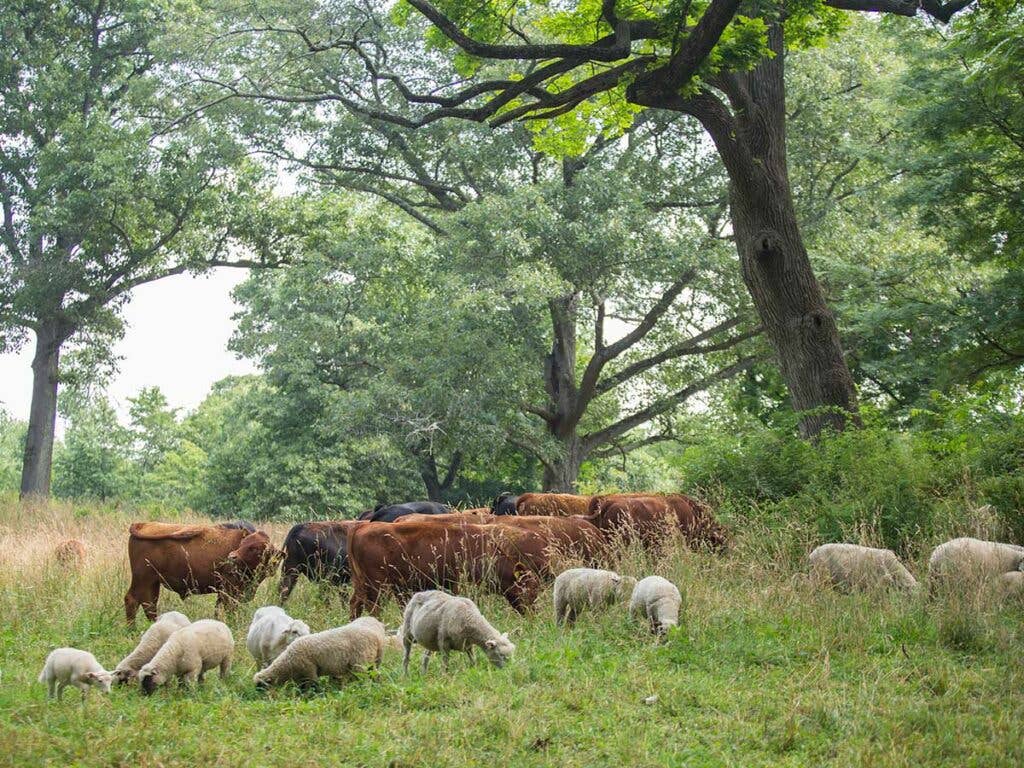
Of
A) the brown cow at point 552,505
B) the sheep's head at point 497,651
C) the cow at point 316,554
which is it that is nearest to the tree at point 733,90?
the brown cow at point 552,505

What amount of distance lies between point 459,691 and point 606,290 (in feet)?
66.1

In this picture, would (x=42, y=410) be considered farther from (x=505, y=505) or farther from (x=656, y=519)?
(x=656, y=519)

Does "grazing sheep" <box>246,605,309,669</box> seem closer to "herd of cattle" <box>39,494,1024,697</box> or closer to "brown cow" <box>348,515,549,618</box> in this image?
"herd of cattle" <box>39,494,1024,697</box>

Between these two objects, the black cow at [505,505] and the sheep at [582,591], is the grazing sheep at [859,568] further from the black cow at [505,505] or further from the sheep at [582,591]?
the black cow at [505,505]

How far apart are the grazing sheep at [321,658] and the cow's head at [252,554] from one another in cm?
347

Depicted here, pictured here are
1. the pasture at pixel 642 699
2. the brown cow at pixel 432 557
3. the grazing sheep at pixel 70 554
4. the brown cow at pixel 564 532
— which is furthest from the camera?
the grazing sheep at pixel 70 554

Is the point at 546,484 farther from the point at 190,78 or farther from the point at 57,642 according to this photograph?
the point at 57,642

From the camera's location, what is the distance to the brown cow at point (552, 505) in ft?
48.6

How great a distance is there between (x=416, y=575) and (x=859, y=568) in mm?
3898

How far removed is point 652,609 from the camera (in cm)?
879

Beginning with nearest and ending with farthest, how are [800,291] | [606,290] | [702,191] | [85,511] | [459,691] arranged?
[459,691], [800,291], [85,511], [606,290], [702,191]

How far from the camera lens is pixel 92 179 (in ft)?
88.7

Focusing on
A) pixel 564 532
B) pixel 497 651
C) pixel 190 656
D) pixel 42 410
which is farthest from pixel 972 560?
pixel 42 410

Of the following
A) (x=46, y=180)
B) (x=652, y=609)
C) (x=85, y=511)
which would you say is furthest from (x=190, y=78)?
(x=652, y=609)
